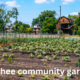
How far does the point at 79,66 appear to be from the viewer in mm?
6590

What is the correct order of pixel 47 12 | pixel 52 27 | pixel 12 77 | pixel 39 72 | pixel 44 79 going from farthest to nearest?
pixel 47 12, pixel 52 27, pixel 39 72, pixel 12 77, pixel 44 79

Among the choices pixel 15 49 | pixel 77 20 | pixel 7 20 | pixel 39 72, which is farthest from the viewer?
pixel 77 20

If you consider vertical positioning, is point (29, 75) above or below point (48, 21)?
below

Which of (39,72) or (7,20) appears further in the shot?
(7,20)

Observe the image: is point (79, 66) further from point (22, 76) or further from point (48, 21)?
point (48, 21)

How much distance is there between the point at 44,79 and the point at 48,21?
4555cm

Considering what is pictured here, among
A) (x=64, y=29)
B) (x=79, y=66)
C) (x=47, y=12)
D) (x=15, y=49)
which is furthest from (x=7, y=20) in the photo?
(x=47, y=12)

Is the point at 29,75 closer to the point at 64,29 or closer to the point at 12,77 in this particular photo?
the point at 12,77

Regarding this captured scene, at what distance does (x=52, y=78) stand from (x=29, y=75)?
94 centimetres

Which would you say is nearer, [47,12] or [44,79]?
[44,79]

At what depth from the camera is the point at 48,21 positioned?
49750 mm

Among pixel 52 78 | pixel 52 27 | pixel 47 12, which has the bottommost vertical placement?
pixel 52 78

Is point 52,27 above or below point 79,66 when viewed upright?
above

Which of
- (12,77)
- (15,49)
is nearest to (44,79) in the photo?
(12,77)
